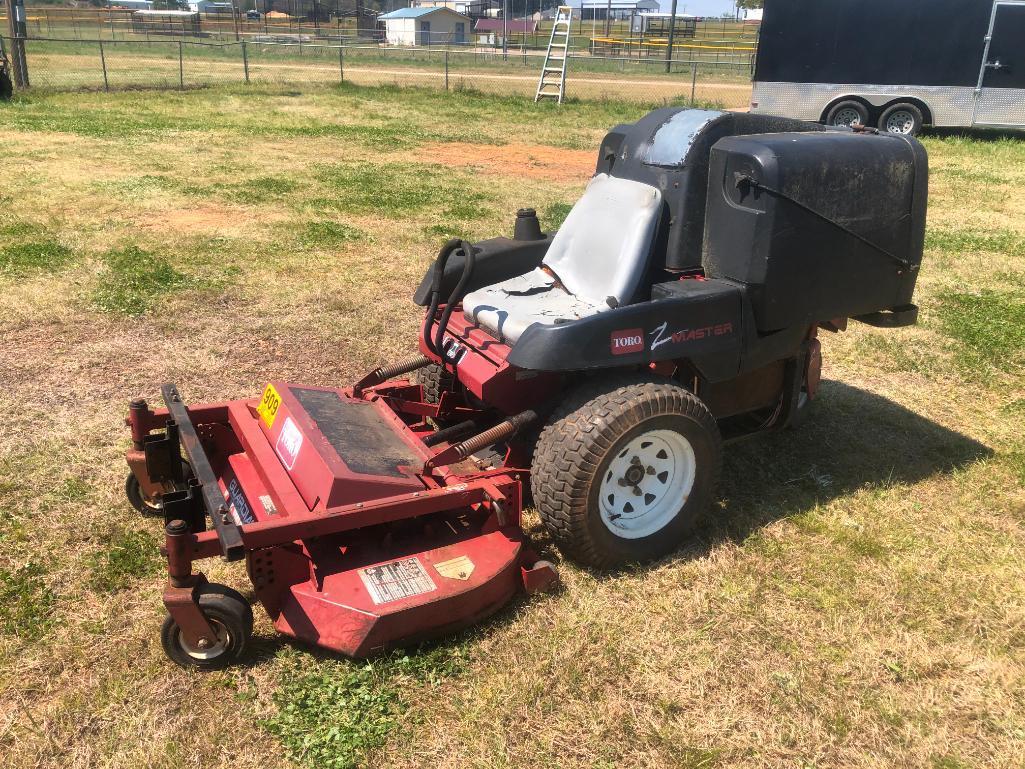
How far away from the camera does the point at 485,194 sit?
1112 cm

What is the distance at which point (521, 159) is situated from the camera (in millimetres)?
14023

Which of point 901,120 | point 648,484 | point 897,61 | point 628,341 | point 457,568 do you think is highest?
point 897,61

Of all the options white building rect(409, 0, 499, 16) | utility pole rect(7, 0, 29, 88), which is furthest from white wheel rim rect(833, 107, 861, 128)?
white building rect(409, 0, 499, 16)

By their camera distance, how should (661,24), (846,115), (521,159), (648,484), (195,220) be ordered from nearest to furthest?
(648,484), (195,220), (521,159), (846,115), (661,24)

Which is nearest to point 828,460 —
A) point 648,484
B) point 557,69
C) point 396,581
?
point 648,484

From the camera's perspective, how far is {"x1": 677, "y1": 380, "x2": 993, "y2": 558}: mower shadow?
4.15 m

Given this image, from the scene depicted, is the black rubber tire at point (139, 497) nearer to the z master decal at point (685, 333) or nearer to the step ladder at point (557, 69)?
the z master decal at point (685, 333)

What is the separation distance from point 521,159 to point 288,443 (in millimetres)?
11285

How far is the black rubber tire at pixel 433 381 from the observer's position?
4418 millimetres

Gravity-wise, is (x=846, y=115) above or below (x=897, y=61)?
below

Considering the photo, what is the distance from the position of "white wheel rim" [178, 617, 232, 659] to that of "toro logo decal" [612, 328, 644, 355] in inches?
69.0

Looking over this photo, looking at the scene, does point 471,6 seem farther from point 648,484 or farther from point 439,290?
point 648,484

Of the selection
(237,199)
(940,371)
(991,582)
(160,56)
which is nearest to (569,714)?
(991,582)

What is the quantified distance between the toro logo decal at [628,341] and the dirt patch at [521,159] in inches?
373
